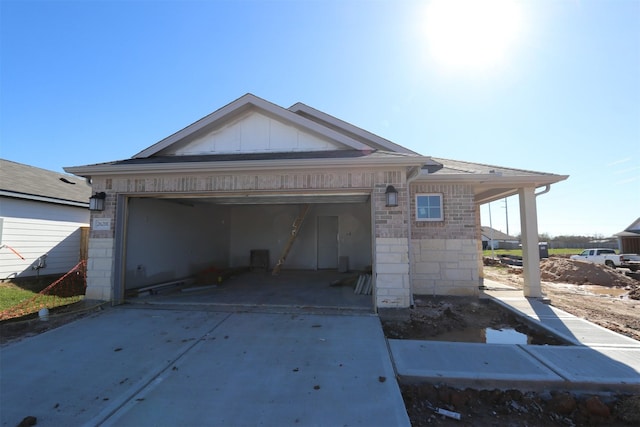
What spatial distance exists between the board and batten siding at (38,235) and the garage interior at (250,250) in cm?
443

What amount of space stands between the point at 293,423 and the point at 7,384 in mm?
3200

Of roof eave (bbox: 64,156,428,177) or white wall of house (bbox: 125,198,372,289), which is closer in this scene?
roof eave (bbox: 64,156,428,177)

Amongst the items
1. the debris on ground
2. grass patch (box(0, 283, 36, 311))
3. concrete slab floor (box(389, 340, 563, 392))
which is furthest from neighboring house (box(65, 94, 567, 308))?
the debris on ground

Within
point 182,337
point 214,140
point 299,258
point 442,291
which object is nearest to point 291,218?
point 299,258

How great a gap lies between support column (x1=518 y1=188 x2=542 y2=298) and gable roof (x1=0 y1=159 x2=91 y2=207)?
12699 mm

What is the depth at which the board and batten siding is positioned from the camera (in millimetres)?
8664

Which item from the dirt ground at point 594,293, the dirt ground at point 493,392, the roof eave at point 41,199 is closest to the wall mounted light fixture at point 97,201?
the dirt ground at point 493,392

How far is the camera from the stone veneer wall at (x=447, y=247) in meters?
7.38

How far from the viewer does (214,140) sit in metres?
7.52

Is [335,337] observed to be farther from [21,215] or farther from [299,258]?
Answer: [21,215]

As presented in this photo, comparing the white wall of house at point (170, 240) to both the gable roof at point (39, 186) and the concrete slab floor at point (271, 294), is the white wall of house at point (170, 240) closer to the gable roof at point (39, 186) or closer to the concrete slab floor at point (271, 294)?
the concrete slab floor at point (271, 294)

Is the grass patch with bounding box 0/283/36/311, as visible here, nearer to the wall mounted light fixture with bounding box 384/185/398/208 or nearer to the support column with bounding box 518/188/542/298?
the wall mounted light fixture with bounding box 384/185/398/208

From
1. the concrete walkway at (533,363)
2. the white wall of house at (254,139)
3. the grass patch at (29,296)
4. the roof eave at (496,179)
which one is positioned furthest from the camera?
the white wall of house at (254,139)

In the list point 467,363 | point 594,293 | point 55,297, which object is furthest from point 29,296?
point 594,293
